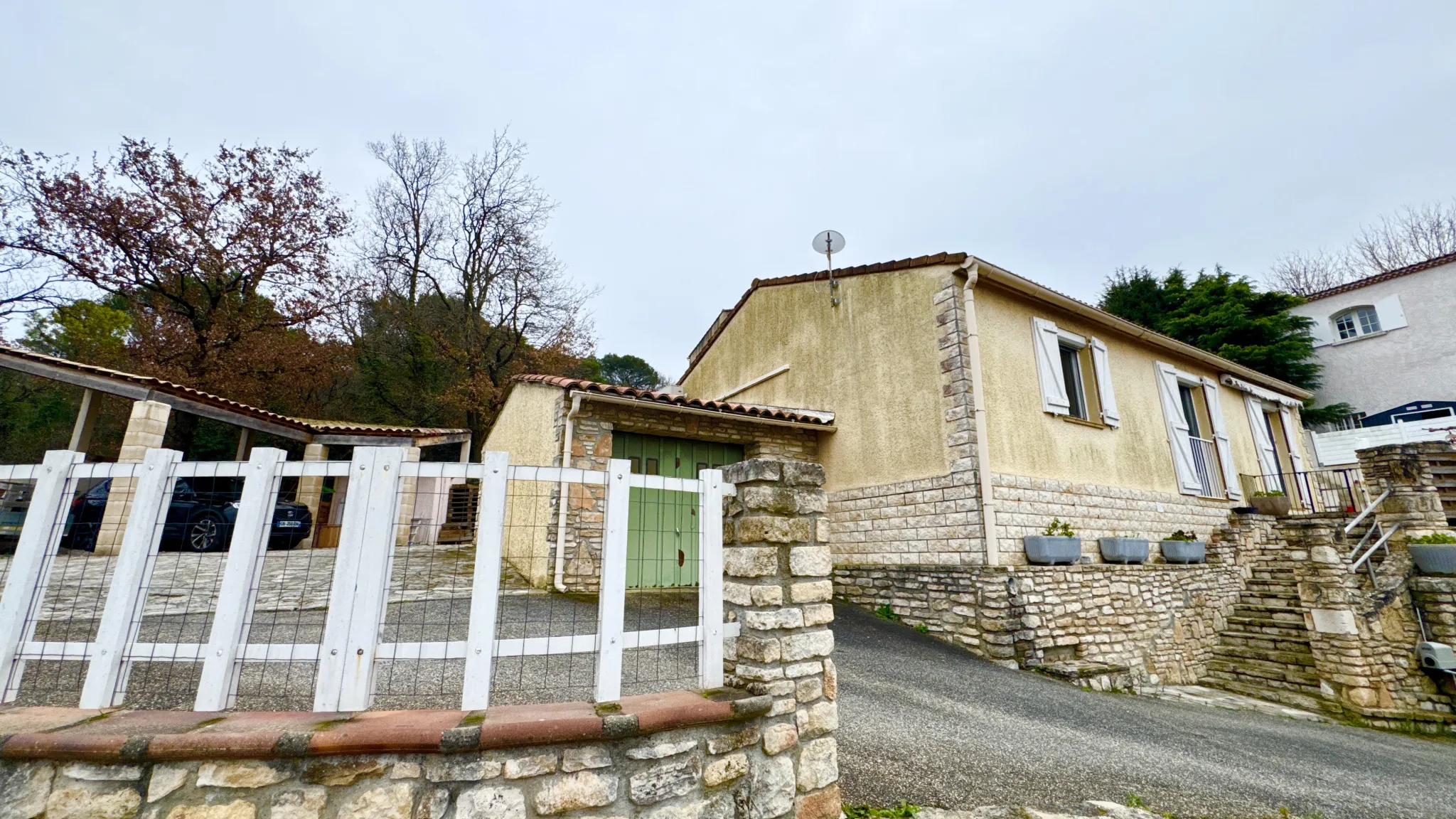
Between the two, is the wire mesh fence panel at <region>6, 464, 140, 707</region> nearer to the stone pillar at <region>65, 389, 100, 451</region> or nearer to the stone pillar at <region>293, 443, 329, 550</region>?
the stone pillar at <region>65, 389, 100, 451</region>

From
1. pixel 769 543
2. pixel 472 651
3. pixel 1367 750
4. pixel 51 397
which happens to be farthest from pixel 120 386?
pixel 1367 750

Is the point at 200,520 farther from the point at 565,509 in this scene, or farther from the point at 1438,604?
the point at 1438,604

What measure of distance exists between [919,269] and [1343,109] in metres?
11.3

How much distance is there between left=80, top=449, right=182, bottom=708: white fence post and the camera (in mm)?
2031

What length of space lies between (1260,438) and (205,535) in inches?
742

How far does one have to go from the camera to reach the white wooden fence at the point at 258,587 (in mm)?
1983

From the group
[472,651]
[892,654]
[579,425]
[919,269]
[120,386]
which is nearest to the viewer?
[472,651]

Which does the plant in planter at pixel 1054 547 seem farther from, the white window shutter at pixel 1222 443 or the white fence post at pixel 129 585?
the white fence post at pixel 129 585

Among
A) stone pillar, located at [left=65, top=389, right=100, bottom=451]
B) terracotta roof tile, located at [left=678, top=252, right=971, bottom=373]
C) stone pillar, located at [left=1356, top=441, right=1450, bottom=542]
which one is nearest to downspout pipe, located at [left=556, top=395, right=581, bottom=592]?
terracotta roof tile, located at [left=678, top=252, right=971, bottom=373]

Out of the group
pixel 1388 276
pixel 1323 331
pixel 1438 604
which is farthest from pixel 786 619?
pixel 1323 331

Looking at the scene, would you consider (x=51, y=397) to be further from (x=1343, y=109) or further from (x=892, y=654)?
(x=1343, y=109)

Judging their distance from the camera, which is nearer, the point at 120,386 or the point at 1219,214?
the point at 120,386

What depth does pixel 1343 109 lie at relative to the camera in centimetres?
1105

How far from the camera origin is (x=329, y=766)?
179 centimetres
